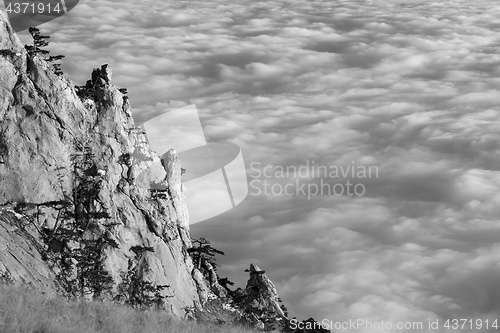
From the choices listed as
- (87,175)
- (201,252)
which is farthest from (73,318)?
(201,252)

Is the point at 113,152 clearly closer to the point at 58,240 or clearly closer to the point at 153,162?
the point at 153,162

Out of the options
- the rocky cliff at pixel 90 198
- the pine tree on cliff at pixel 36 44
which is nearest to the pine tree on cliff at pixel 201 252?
the rocky cliff at pixel 90 198

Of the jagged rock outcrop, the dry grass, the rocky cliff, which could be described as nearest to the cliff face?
the rocky cliff

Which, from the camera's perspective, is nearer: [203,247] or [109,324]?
[109,324]

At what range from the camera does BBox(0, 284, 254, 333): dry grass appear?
17.2 meters

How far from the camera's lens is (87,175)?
55.6m

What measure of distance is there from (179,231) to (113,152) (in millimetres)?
12501

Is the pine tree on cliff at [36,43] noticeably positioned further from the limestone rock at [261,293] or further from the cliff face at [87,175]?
the limestone rock at [261,293]

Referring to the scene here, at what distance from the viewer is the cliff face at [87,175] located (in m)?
49.7

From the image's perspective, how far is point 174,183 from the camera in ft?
227

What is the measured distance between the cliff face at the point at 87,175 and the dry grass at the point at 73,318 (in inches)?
765

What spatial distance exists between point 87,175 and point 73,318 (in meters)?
37.5

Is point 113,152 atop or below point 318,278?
atop

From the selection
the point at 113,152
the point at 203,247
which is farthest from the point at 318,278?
the point at 113,152
